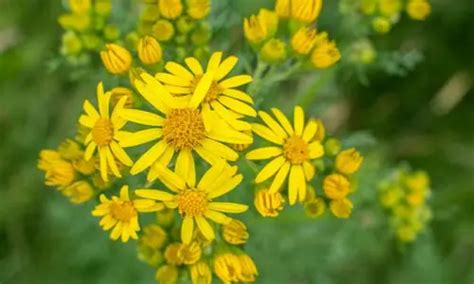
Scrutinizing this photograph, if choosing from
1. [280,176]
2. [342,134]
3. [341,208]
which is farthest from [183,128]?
[342,134]

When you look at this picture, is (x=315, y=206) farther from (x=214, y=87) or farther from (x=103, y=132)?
(x=103, y=132)

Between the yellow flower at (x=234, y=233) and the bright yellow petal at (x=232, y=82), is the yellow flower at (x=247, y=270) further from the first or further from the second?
the bright yellow petal at (x=232, y=82)

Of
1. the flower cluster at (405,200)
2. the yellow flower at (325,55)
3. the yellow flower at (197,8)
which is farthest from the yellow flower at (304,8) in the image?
the flower cluster at (405,200)

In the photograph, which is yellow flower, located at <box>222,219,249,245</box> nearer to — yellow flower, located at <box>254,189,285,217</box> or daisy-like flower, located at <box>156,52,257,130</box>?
yellow flower, located at <box>254,189,285,217</box>

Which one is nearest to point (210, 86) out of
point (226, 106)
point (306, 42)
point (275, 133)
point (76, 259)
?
point (226, 106)

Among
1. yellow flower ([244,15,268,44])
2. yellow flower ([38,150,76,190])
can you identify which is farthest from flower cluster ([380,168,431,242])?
yellow flower ([38,150,76,190])

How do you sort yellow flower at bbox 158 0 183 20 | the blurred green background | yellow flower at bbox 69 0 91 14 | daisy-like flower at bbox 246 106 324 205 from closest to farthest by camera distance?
1. daisy-like flower at bbox 246 106 324 205
2. yellow flower at bbox 158 0 183 20
3. yellow flower at bbox 69 0 91 14
4. the blurred green background
